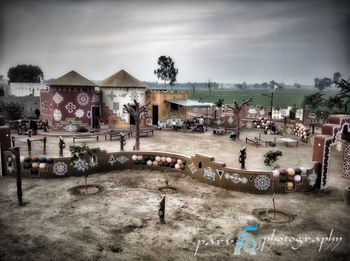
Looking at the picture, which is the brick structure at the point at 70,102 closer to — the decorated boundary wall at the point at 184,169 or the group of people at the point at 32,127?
the group of people at the point at 32,127

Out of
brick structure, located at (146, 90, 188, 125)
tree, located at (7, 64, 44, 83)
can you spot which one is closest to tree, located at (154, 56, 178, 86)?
brick structure, located at (146, 90, 188, 125)

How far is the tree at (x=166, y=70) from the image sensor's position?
50.9m

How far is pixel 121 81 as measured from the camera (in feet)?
86.7

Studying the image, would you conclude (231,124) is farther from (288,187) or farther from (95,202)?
(95,202)

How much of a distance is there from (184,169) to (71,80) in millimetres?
15022

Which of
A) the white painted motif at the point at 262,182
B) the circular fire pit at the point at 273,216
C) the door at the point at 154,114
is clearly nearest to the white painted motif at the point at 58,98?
the door at the point at 154,114

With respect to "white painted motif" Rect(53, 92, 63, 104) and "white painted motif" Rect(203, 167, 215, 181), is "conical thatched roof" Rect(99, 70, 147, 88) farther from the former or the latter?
"white painted motif" Rect(203, 167, 215, 181)

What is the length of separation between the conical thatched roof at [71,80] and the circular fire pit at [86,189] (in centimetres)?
1385

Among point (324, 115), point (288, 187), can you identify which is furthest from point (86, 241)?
point (324, 115)

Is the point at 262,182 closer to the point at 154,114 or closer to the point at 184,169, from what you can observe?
the point at 184,169

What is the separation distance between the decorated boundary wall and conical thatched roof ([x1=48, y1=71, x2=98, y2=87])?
38.6ft

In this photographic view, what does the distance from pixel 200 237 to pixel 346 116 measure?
28.7ft

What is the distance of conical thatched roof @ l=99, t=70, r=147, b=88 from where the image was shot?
2611 cm

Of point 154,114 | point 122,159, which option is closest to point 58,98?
point 154,114
